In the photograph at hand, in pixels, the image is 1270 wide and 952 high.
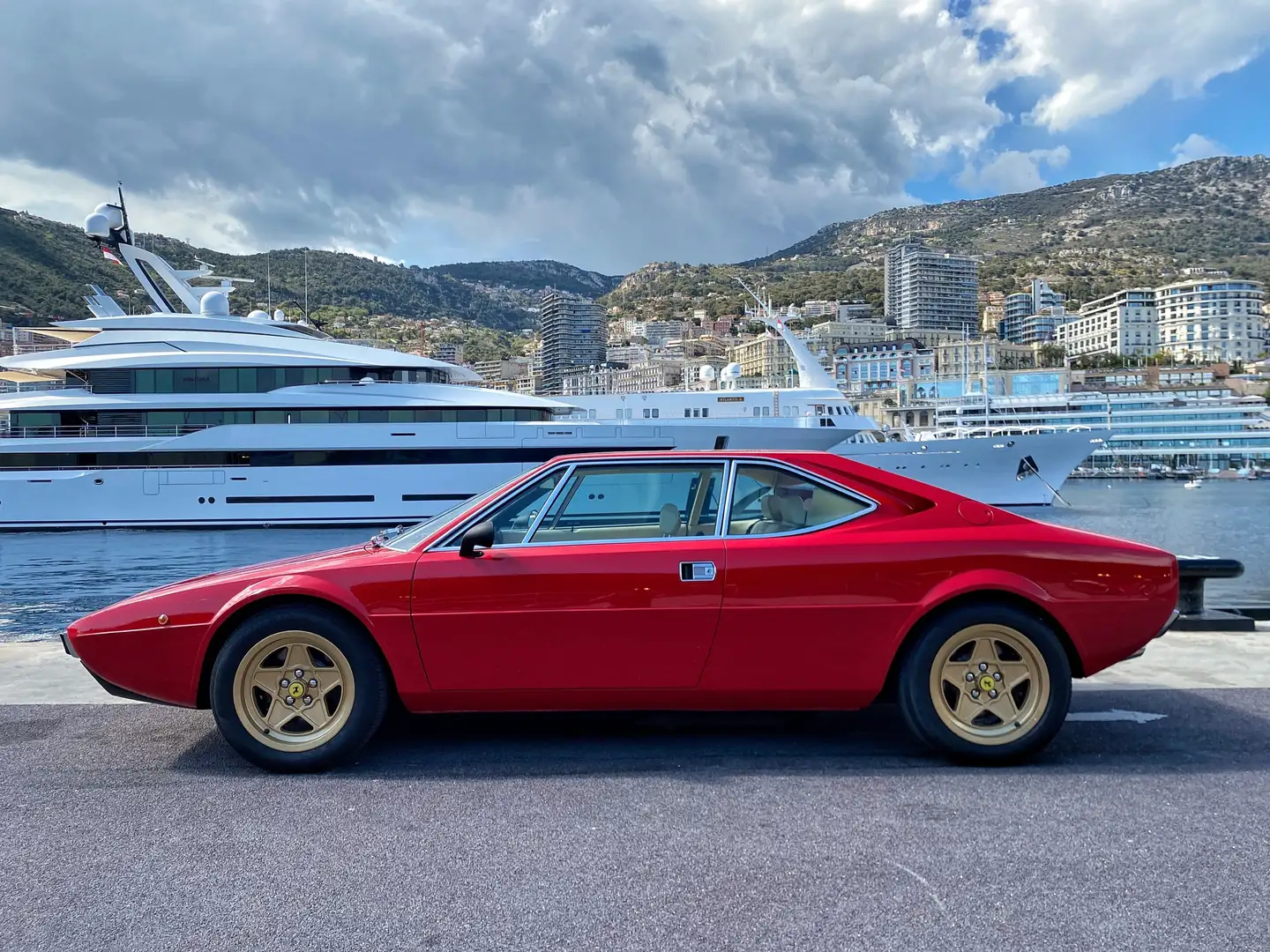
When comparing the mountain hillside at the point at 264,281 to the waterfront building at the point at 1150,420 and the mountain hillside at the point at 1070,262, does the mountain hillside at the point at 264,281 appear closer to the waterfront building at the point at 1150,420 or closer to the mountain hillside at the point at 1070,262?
the mountain hillside at the point at 1070,262

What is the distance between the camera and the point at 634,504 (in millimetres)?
3740

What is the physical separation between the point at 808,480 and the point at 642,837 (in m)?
1.60

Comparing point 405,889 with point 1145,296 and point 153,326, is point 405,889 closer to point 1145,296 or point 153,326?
point 153,326

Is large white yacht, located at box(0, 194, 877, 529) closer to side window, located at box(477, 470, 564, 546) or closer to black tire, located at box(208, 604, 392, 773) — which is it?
side window, located at box(477, 470, 564, 546)

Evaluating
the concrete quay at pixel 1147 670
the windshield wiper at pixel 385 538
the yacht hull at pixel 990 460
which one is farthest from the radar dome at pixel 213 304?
the windshield wiper at pixel 385 538

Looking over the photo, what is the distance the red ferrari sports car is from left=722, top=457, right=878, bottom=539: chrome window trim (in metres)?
0.03

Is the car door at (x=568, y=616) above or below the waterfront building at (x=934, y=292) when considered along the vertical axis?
below

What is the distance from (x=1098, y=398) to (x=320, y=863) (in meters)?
102

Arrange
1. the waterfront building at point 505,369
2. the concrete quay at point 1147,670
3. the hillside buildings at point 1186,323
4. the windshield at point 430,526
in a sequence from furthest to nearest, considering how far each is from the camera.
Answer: the hillside buildings at point 1186,323, the waterfront building at point 505,369, the concrete quay at point 1147,670, the windshield at point 430,526

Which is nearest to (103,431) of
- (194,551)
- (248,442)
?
(248,442)

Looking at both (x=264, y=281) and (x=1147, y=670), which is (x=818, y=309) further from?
(x=1147, y=670)

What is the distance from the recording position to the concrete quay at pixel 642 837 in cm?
225

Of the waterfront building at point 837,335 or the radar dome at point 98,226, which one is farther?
the waterfront building at point 837,335

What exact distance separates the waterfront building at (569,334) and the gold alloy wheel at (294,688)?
122 m
